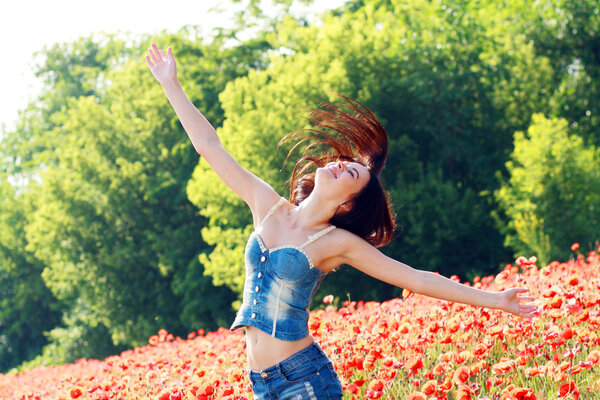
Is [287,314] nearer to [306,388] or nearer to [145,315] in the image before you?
[306,388]

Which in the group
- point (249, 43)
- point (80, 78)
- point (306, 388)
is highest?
point (80, 78)

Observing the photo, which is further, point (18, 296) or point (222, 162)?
point (18, 296)

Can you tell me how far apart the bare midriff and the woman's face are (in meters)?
0.73

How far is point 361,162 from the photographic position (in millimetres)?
3527

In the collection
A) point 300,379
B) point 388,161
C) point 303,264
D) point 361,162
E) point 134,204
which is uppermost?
point 134,204

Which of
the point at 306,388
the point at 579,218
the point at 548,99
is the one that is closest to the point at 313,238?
the point at 306,388

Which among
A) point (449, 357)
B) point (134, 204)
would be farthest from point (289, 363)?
point (134, 204)

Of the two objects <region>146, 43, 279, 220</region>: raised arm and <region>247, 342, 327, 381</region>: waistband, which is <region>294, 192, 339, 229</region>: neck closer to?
<region>146, 43, 279, 220</region>: raised arm

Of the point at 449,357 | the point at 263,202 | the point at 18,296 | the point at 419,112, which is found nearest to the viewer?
the point at 263,202

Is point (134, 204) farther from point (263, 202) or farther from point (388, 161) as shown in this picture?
point (263, 202)

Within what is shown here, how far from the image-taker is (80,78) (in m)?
40.8

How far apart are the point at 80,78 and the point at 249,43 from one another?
57.2 ft

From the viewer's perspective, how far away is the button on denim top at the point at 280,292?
2951mm

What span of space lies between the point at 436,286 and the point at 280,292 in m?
0.71
